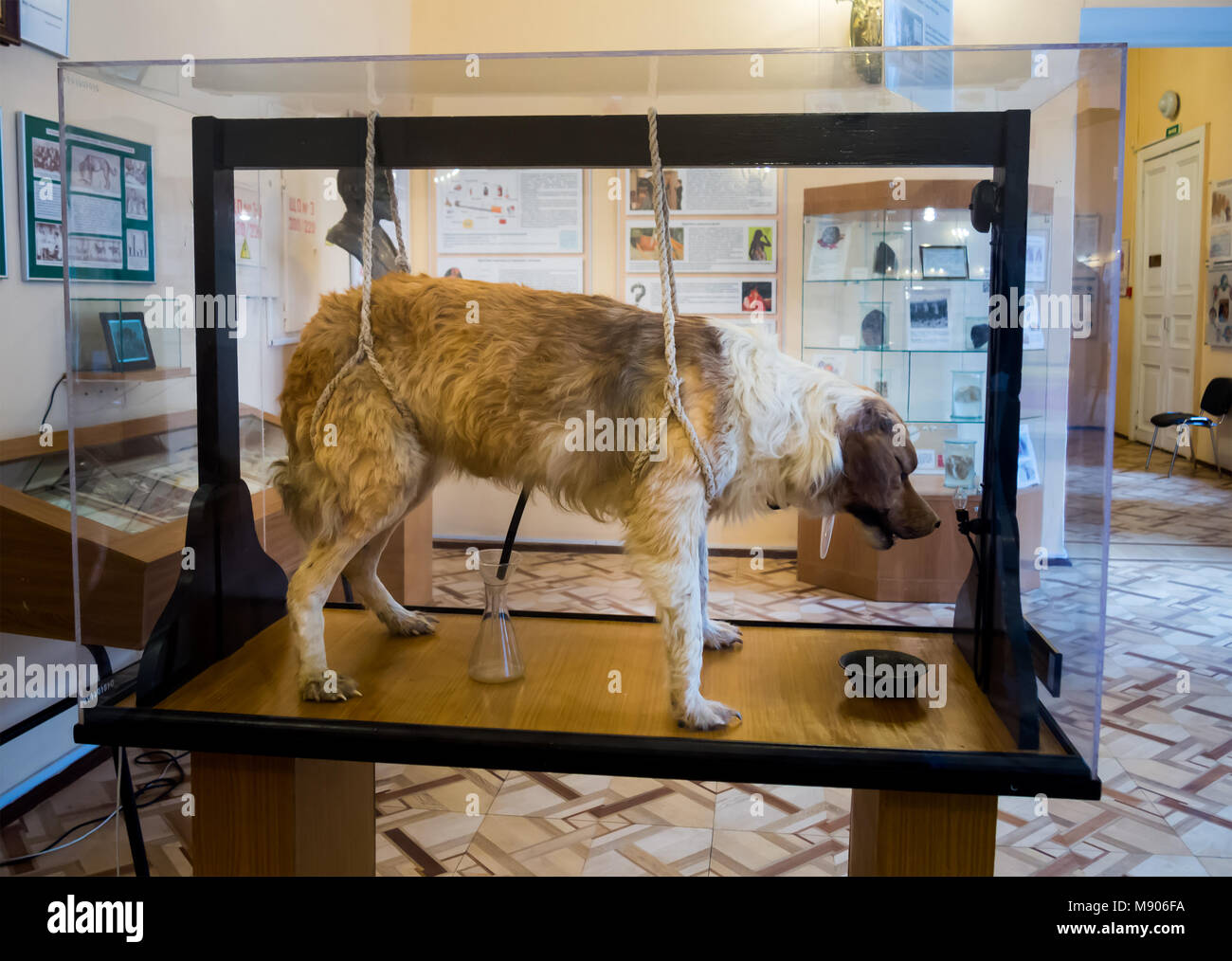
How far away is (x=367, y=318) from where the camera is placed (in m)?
1.49

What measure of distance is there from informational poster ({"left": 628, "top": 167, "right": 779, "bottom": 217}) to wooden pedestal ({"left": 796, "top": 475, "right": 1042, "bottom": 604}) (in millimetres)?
498

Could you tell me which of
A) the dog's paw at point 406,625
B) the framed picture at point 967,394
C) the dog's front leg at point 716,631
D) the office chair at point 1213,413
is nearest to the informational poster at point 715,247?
the framed picture at point 967,394

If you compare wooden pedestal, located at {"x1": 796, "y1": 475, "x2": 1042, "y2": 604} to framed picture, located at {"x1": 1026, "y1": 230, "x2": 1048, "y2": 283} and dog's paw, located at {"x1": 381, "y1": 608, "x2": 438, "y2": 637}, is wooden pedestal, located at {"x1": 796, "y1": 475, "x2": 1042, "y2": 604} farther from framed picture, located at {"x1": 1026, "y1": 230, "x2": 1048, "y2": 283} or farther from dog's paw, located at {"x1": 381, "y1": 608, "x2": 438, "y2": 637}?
dog's paw, located at {"x1": 381, "y1": 608, "x2": 438, "y2": 637}

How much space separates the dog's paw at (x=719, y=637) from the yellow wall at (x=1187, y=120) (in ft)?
24.5


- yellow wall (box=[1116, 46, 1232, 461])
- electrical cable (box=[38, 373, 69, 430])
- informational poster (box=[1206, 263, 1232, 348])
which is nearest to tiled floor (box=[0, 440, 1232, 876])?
electrical cable (box=[38, 373, 69, 430])

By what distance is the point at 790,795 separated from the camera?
117 inches

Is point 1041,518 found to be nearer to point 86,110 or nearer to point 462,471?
point 462,471

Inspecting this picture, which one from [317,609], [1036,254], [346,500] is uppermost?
[1036,254]

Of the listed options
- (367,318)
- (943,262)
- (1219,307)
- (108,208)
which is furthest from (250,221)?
(1219,307)

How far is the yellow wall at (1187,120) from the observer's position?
879 centimetres

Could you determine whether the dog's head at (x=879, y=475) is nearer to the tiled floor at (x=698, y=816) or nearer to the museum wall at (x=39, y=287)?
the tiled floor at (x=698, y=816)

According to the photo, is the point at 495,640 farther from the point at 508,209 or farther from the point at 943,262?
the point at 943,262

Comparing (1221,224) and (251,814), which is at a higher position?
(1221,224)

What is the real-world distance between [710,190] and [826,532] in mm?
603
